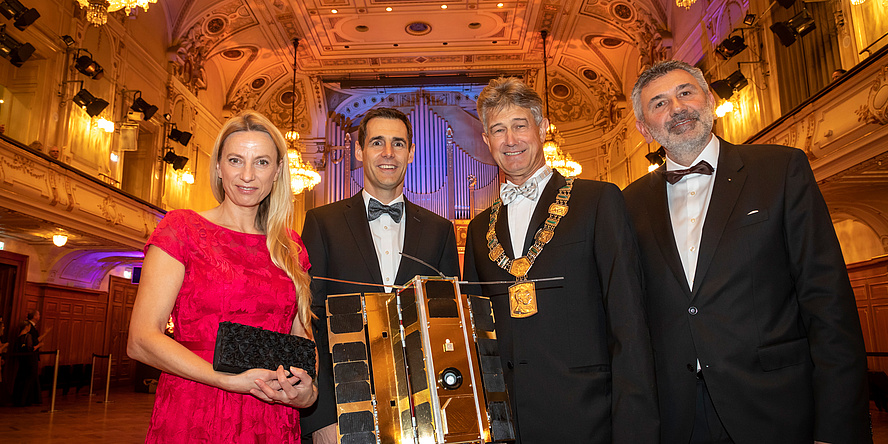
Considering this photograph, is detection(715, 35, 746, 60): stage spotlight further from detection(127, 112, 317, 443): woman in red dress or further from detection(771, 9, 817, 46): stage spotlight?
detection(127, 112, 317, 443): woman in red dress

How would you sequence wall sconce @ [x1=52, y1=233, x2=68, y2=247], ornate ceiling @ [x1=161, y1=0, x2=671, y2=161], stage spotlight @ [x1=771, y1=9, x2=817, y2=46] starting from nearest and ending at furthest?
1. stage spotlight @ [x1=771, y1=9, x2=817, y2=46]
2. wall sconce @ [x1=52, y1=233, x2=68, y2=247]
3. ornate ceiling @ [x1=161, y1=0, x2=671, y2=161]

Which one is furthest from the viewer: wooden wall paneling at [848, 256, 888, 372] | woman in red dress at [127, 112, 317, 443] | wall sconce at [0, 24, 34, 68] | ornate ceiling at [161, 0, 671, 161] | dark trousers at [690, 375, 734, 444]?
ornate ceiling at [161, 0, 671, 161]

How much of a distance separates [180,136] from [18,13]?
3.84m

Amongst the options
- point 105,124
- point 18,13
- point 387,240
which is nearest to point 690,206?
point 387,240

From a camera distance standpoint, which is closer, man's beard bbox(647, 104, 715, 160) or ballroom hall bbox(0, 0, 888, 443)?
man's beard bbox(647, 104, 715, 160)

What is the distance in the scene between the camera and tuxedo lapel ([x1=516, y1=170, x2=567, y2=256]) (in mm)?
1974

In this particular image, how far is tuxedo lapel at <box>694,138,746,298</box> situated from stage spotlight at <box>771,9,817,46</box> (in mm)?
5711

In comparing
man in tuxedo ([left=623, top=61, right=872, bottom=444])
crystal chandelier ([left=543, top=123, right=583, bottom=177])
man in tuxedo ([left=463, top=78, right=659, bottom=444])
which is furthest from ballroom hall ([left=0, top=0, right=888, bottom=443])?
man in tuxedo ([left=623, top=61, right=872, bottom=444])

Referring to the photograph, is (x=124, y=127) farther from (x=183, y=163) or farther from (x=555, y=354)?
(x=555, y=354)

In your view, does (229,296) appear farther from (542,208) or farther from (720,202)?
(720,202)

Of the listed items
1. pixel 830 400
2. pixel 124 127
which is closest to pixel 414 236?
pixel 830 400

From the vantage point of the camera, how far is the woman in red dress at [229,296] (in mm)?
1594

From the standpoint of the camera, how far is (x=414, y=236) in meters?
2.28

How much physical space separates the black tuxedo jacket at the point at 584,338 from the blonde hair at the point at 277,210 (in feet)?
2.19
